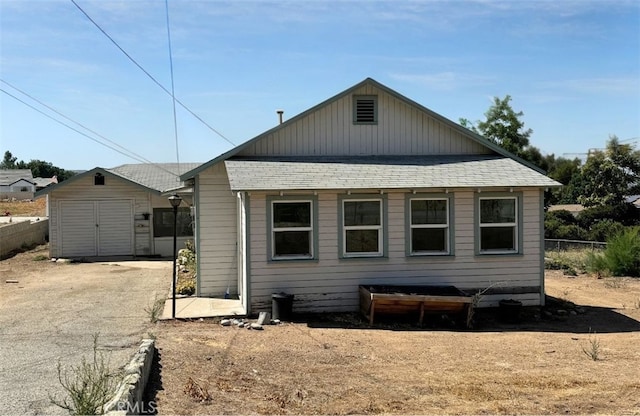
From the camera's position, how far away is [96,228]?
72.1ft

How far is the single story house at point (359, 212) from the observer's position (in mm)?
11562

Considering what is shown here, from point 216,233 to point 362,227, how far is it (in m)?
3.70

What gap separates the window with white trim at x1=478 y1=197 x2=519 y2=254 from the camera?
12391mm

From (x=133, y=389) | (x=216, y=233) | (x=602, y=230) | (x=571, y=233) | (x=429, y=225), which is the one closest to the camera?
(x=133, y=389)

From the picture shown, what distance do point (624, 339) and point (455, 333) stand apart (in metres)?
3.00

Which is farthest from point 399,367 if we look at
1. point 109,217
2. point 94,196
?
point 94,196

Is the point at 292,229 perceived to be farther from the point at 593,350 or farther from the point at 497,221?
the point at 593,350

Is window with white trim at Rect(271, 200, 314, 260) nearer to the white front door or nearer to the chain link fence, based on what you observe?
the white front door

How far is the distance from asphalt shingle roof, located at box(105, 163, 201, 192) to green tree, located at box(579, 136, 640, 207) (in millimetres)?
25021

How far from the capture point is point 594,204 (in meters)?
34.8

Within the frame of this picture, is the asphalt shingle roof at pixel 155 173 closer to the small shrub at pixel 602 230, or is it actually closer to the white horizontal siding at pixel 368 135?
the white horizontal siding at pixel 368 135

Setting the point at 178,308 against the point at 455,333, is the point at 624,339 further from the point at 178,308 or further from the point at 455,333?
the point at 178,308

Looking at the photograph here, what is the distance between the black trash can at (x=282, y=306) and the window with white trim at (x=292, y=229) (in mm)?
869

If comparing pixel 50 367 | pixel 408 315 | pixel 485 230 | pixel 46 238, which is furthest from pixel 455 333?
pixel 46 238
